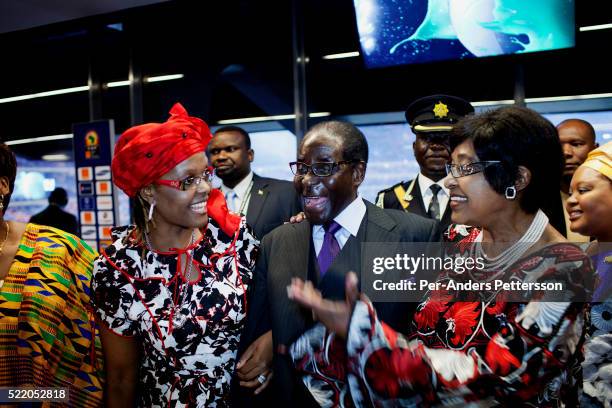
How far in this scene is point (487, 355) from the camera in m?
1.03

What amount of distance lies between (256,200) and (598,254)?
8.41ft

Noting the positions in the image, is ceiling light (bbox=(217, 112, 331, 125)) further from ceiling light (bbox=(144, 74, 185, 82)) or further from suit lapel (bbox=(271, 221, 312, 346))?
suit lapel (bbox=(271, 221, 312, 346))

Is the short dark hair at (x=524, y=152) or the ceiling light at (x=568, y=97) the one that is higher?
the ceiling light at (x=568, y=97)

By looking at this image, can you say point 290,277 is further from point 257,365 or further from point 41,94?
point 41,94

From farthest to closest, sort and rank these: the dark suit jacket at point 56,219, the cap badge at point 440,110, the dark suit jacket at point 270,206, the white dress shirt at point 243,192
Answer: the dark suit jacket at point 56,219 < the white dress shirt at point 243,192 < the dark suit jacket at point 270,206 < the cap badge at point 440,110

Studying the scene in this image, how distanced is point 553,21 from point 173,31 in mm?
3847

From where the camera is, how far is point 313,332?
1.15 metres

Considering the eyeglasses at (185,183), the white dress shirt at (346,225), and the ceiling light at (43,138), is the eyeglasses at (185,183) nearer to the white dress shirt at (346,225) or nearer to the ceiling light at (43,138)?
the white dress shirt at (346,225)

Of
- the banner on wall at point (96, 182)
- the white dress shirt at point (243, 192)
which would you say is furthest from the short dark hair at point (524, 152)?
the banner on wall at point (96, 182)

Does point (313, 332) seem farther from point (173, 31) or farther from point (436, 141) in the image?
point (173, 31)

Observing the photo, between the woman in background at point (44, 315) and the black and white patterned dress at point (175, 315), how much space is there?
11.9 inches

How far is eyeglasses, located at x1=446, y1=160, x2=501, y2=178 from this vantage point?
4.11 ft

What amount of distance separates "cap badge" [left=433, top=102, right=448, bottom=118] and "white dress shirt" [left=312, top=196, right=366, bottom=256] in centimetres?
108

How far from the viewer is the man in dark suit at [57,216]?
507cm
